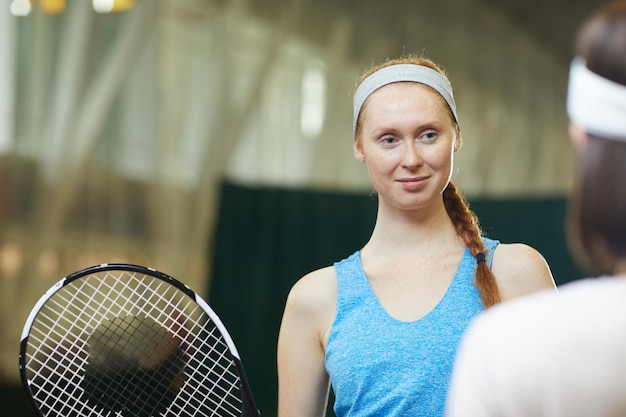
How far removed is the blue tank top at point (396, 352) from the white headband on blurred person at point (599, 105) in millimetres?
902

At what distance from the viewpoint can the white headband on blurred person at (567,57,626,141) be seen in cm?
83

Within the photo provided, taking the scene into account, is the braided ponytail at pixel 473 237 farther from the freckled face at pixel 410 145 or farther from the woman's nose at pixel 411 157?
the woman's nose at pixel 411 157

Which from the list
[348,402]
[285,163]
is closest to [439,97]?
[348,402]

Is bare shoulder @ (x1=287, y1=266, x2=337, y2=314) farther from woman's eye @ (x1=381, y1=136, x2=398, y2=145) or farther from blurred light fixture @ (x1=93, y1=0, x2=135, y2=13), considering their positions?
blurred light fixture @ (x1=93, y1=0, x2=135, y2=13)

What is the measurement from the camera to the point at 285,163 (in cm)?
704

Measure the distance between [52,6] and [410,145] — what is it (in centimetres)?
396

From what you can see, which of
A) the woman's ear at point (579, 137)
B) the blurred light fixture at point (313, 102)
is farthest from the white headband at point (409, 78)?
the blurred light fixture at point (313, 102)

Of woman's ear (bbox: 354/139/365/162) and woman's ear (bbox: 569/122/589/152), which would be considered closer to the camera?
woman's ear (bbox: 569/122/589/152)

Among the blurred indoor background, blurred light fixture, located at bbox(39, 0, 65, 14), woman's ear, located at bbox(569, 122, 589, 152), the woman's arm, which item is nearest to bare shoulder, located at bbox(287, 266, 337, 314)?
the woman's arm

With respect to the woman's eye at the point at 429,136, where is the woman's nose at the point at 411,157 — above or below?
below

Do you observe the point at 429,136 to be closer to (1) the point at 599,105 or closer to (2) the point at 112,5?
(1) the point at 599,105

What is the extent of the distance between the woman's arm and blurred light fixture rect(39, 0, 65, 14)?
12.4 ft

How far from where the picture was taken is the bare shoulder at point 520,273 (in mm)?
1769

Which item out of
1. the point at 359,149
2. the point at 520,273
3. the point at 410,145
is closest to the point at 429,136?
the point at 410,145
